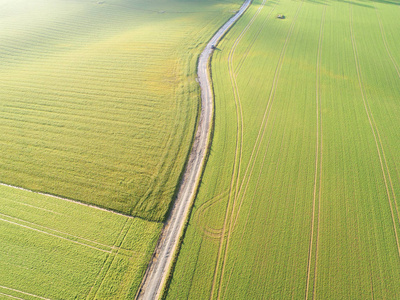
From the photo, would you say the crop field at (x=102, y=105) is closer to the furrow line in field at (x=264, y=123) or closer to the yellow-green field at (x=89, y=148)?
the yellow-green field at (x=89, y=148)

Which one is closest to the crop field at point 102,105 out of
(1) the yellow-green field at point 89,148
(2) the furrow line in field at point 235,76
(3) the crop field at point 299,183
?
(1) the yellow-green field at point 89,148

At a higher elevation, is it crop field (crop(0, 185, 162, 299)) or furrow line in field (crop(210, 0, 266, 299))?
furrow line in field (crop(210, 0, 266, 299))

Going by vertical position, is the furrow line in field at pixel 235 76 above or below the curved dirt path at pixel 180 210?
above

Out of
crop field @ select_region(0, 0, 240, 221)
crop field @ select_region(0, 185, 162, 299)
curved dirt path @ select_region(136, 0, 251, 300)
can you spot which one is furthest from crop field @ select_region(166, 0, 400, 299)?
crop field @ select_region(0, 0, 240, 221)

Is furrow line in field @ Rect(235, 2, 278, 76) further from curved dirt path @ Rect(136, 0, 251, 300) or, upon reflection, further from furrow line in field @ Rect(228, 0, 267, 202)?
curved dirt path @ Rect(136, 0, 251, 300)

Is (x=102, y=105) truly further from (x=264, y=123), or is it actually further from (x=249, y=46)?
(x=249, y=46)

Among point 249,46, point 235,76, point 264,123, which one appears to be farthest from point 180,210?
point 249,46

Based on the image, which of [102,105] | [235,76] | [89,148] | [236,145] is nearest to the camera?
[89,148]
